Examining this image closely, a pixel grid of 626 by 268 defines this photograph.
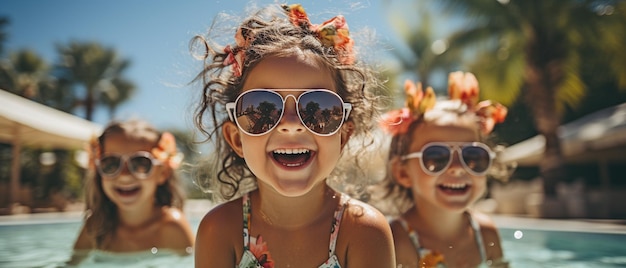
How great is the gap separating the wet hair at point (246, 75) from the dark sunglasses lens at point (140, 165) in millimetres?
1715

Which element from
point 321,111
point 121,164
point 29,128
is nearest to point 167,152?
point 121,164

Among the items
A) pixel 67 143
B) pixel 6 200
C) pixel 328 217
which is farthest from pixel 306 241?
pixel 6 200

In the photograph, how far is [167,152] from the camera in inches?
182

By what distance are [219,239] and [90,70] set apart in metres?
36.0

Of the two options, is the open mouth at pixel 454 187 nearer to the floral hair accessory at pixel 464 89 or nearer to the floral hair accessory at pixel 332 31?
the floral hair accessory at pixel 464 89

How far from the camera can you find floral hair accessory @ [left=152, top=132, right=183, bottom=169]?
4574 mm

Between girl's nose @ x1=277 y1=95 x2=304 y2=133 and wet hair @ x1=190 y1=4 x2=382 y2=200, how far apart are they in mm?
213

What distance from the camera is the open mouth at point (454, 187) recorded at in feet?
10.9

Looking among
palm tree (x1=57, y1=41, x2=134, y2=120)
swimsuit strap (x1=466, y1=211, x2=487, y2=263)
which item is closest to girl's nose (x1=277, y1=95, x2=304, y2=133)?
swimsuit strap (x1=466, y1=211, x2=487, y2=263)

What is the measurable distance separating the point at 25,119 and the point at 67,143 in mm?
2157

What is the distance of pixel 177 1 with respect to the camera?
285cm

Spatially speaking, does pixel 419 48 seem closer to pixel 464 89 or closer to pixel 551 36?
→ pixel 551 36

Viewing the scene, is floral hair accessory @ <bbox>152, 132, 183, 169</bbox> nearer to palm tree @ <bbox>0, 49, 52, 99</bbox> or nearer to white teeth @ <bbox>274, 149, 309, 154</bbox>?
white teeth @ <bbox>274, 149, 309, 154</bbox>

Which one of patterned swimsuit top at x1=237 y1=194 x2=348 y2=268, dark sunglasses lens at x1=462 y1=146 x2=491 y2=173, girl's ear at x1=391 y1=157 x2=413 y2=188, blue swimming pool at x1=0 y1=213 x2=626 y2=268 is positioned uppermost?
dark sunglasses lens at x1=462 y1=146 x2=491 y2=173
